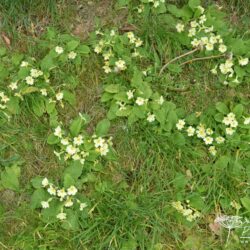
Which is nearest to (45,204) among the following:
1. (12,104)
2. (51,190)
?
(51,190)

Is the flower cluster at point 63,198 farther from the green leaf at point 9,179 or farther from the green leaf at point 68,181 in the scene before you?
the green leaf at point 9,179

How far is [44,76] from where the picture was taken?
11.0 feet

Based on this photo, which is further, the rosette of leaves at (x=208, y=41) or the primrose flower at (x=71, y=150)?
the rosette of leaves at (x=208, y=41)

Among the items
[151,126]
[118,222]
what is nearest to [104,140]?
[151,126]

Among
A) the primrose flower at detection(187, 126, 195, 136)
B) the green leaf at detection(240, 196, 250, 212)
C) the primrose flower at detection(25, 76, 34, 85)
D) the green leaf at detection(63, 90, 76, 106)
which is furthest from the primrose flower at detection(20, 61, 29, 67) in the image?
the green leaf at detection(240, 196, 250, 212)

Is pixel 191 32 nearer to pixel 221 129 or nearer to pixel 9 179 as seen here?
pixel 221 129

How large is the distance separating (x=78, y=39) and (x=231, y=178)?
5.05 ft

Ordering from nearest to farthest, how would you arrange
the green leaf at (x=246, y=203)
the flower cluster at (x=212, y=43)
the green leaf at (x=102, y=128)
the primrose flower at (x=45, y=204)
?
the primrose flower at (x=45, y=204)
the green leaf at (x=246, y=203)
the green leaf at (x=102, y=128)
the flower cluster at (x=212, y=43)

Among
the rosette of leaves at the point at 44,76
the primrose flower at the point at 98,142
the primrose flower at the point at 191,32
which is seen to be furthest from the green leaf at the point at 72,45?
the primrose flower at the point at 191,32

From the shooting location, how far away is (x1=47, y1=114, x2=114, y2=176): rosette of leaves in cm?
324

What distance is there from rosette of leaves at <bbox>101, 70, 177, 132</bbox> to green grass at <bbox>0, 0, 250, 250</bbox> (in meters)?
0.10

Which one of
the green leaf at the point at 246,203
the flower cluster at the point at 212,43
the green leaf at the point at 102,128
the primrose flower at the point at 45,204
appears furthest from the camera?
the flower cluster at the point at 212,43

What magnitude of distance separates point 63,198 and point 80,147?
380 millimetres

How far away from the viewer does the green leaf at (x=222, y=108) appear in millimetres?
3346
